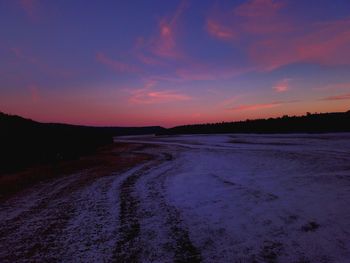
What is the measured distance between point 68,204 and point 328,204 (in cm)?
482

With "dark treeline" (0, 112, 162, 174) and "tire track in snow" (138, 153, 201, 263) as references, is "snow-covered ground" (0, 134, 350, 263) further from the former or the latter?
"dark treeline" (0, 112, 162, 174)

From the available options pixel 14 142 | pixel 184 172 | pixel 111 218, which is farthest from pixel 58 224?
pixel 14 142

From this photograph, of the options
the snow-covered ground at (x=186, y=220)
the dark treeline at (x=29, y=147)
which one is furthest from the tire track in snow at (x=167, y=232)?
the dark treeline at (x=29, y=147)

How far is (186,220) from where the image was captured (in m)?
4.39

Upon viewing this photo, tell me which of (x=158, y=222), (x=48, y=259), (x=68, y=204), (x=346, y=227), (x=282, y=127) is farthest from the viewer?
(x=282, y=127)

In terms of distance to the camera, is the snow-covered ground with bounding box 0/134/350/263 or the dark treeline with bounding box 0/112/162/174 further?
the dark treeline with bounding box 0/112/162/174

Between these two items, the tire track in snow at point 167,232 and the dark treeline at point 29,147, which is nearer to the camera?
the tire track in snow at point 167,232

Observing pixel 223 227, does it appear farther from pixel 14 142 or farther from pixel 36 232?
pixel 14 142

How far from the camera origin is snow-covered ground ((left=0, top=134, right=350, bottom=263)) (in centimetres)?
330

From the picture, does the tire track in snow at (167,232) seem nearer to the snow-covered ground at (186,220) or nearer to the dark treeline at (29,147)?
the snow-covered ground at (186,220)

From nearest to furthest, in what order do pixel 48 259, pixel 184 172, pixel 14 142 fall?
pixel 48 259 < pixel 184 172 < pixel 14 142

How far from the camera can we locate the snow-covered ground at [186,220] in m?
3.30

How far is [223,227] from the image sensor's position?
13.3ft

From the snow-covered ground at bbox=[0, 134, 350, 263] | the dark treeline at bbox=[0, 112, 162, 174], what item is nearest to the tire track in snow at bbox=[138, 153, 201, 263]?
the snow-covered ground at bbox=[0, 134, 350, 263]
